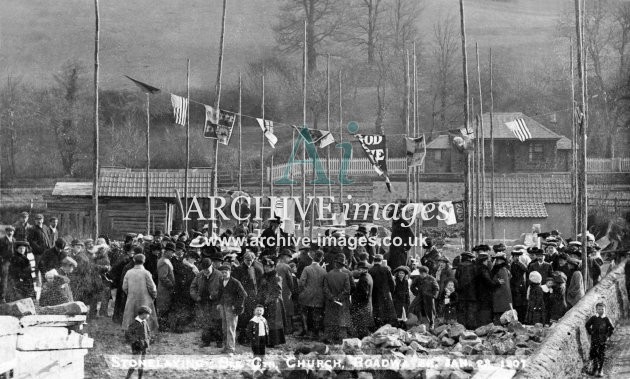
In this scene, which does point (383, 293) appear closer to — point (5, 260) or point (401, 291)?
point (401, 291)

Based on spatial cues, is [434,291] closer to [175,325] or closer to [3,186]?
[175,325]

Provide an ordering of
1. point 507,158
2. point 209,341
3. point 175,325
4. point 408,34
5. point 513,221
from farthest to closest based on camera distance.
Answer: point 507,158 → point 513,221 → point 408,34 → point 175,325 → point 209,341

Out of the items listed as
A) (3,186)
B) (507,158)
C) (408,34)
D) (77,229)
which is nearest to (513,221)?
(507,158)

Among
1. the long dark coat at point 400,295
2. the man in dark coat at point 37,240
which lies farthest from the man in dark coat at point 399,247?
the man in dark coat at point 37,240

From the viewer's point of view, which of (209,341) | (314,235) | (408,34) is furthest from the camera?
(408,34)

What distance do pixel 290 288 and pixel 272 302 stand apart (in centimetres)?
77

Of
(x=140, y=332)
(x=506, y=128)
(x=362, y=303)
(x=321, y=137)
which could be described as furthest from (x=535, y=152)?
(x=140, y=332)

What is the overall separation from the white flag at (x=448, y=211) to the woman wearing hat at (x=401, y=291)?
3.56 meters

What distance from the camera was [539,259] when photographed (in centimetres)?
1331

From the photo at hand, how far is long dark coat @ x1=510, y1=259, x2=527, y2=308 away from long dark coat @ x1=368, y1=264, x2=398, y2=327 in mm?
2095

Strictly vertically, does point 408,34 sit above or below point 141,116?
above

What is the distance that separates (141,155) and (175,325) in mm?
9326

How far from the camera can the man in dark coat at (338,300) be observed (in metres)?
12.5

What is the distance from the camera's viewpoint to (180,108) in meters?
17.2
